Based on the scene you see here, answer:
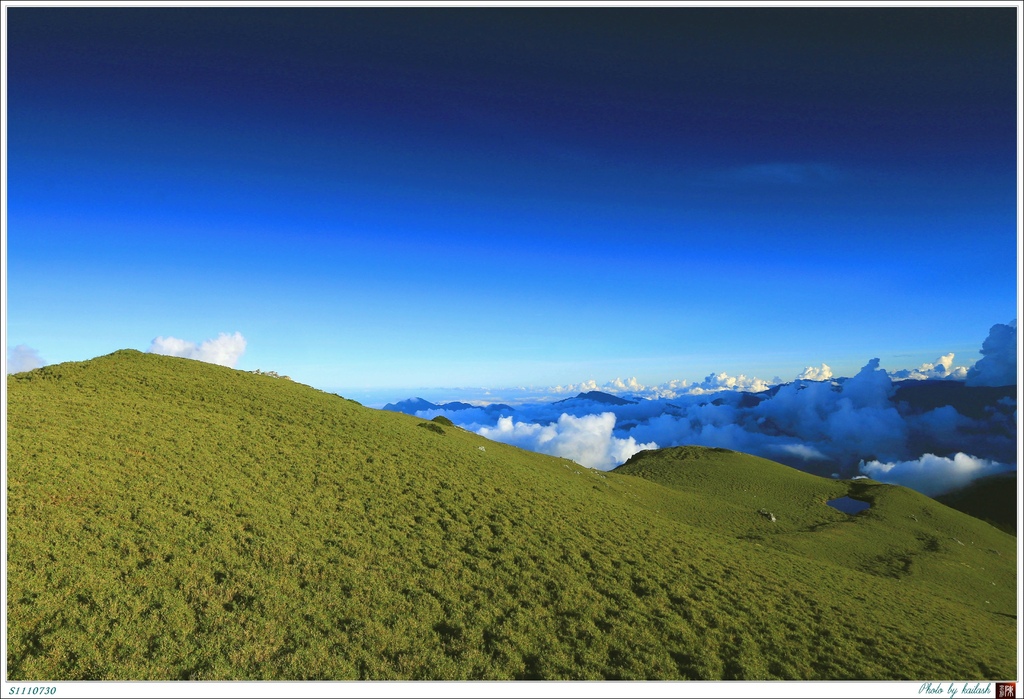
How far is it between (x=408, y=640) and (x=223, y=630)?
7.02 metres

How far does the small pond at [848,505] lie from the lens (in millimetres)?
75375

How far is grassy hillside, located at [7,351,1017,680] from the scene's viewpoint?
1620 cm

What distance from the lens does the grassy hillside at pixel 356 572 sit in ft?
53.2

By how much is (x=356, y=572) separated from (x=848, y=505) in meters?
92.0

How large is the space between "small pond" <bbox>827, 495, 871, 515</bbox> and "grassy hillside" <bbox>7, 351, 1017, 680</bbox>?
35058mm

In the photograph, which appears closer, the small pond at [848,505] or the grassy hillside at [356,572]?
the grassy hillside at [356,572]

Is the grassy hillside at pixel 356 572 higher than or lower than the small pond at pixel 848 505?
higher

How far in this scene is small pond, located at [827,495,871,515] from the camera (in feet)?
247

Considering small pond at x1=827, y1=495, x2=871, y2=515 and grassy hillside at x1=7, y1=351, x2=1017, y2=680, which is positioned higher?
grassy hillside at x1=7, y1=351, x2=1017, y2=680

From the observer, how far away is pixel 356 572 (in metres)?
21.0

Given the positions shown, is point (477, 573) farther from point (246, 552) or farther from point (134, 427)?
point (134, 427)

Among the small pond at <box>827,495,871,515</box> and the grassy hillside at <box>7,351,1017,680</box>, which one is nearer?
the grassy hillside at <box>7,351,1017,680</box>

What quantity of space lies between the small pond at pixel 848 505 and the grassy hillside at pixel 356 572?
35.1m

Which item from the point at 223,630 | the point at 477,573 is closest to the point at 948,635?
the point at 477,573
